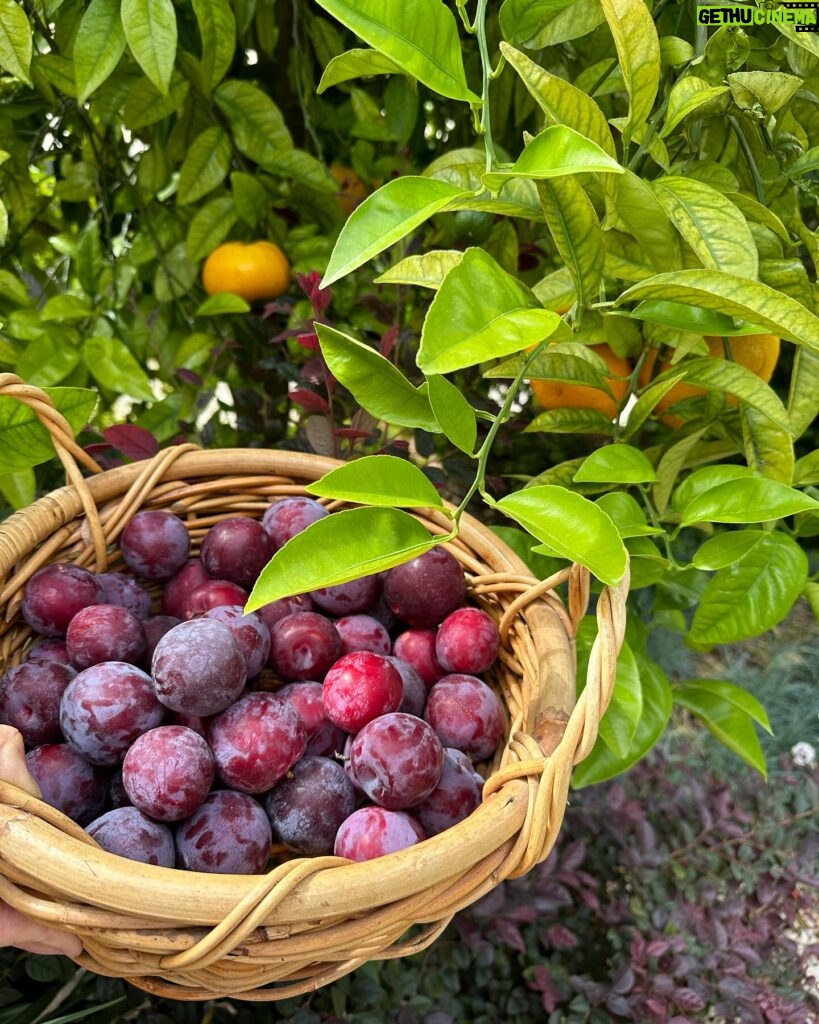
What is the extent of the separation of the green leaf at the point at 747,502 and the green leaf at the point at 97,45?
0.66 m

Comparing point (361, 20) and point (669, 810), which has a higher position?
point (361, 20)

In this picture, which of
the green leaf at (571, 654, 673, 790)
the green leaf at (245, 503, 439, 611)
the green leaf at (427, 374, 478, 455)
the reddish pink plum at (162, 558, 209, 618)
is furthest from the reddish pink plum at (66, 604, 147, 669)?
the green leaf at (571, 654, 673, 790)

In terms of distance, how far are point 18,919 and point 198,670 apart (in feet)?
0.65

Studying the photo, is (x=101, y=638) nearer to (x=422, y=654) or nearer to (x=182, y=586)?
(x=182, y=586)

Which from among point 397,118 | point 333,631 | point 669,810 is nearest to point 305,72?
point 397,118

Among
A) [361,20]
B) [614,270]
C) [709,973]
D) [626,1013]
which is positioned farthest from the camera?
[709,973]

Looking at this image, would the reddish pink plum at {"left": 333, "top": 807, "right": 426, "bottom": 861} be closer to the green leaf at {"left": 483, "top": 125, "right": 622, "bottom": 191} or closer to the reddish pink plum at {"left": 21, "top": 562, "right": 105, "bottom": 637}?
the reddish pink plum at {"left": 21, "top": 562, "right": 105, "bottom": 637}

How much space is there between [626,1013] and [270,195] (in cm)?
112

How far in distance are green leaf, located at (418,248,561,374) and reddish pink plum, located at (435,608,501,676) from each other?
0.32 m

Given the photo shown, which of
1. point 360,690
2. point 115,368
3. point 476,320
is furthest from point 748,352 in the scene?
point 115,368

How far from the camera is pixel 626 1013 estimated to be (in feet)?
3.36

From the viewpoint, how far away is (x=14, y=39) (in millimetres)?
735

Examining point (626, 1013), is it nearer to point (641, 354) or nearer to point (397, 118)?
point (641, 354)

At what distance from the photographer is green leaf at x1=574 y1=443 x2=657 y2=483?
0.68 m
